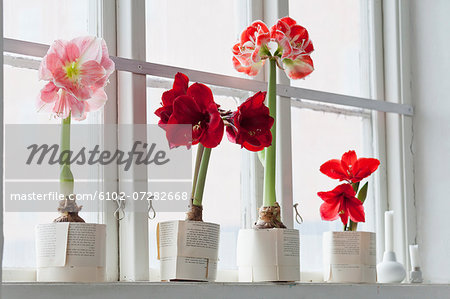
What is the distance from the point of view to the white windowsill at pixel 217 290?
134 cm

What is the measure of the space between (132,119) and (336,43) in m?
0.81

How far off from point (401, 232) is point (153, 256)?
849 mm

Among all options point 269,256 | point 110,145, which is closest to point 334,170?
point 269,256

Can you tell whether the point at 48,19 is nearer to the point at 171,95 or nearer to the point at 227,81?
the point at 171,95

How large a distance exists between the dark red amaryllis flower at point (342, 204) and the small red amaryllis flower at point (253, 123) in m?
0.33

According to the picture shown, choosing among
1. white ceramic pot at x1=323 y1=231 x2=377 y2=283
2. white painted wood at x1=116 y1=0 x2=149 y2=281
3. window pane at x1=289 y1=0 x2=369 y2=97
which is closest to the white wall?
window pane at x1=289 y1=0 x2=369 y2=97

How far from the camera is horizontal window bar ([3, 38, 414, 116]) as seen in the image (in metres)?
1.65

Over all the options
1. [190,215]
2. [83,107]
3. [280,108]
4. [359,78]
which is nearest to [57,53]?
[83,107]

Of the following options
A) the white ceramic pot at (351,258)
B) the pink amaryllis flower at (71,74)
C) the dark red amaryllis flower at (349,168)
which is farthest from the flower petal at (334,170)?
the pink amaryllis flower at (71,74)

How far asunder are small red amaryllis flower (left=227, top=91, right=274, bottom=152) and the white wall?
852 millimetres

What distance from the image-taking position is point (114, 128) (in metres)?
1.79

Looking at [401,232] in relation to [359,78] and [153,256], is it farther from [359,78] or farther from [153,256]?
[153,256]

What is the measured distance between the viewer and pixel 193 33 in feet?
6.61

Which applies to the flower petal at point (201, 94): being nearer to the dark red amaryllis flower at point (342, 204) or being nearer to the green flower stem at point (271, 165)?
the green flower stem at point (271, 165)
